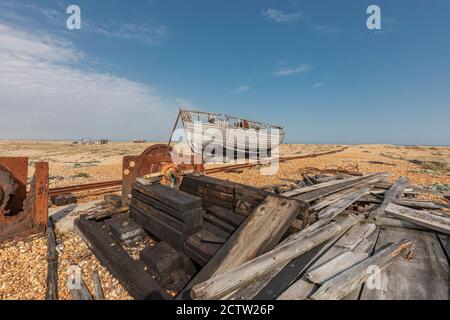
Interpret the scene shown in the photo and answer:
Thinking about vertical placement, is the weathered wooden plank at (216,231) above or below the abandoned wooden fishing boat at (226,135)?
below

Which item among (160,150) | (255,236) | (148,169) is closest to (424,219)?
(255,236)

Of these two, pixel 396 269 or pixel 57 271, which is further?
pixel 57 271

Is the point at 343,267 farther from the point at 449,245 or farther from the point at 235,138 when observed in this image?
the point at 235,138

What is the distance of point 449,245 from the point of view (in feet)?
9.77

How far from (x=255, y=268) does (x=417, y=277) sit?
5.59 ft

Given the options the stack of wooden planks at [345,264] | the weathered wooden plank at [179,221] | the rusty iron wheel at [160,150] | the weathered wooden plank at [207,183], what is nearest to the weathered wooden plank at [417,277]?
the stack of wooden planks at [345,264]

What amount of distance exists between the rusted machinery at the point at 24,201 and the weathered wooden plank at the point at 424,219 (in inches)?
241

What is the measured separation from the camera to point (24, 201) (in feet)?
12.8

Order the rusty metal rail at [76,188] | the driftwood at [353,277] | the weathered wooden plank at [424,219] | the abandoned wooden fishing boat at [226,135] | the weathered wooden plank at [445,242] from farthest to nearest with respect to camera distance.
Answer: the abandoned wooden fishing boat at [226,135] → the rusty metal rail at [76,188] → the weathered wooden plank at [424,219] → the weathered wooden plank at [445,242] → the driftwood at [353,277]

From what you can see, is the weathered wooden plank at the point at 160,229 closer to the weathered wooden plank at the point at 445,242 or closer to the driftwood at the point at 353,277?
the driftwood at the point at 353,277

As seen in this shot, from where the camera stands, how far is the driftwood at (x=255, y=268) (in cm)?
195

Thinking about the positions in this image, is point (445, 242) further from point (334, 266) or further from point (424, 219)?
point (334, 266)

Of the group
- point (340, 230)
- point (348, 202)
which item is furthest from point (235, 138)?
point (340, 230)
